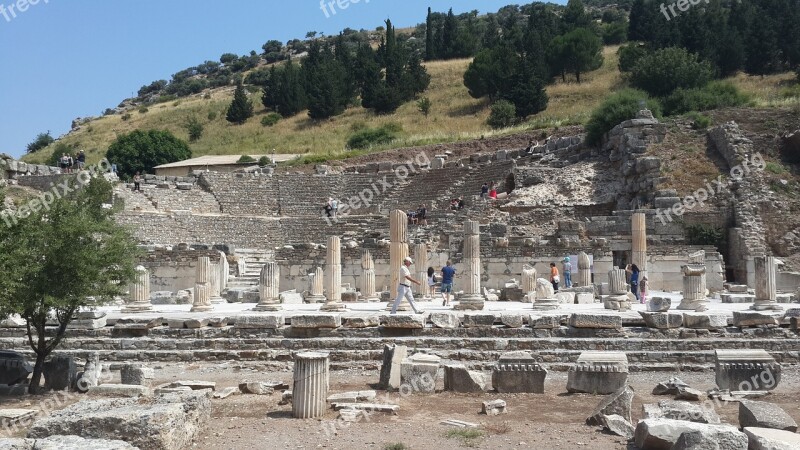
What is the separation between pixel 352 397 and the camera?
11656 mm

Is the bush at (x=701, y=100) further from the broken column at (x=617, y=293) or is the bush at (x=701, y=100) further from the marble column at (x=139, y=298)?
the marble column at (x=139, y=298)

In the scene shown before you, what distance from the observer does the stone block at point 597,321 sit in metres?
15.0

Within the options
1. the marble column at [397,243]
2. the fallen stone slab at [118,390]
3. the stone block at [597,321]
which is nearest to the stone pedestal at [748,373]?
the stone block at [597,321]

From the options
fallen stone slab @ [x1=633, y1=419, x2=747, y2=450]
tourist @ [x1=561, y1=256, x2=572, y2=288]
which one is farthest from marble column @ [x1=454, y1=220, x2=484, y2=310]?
fallen stone slab @ [x1=633, y1=419, x2=747, y2=450]

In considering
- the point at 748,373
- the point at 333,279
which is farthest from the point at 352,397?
the point at 333,279

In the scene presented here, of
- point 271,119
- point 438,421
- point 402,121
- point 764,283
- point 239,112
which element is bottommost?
point 438,421

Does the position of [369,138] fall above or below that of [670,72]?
below

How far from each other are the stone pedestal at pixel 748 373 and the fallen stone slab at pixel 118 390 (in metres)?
8.49

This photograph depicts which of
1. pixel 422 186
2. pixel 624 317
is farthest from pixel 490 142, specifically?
pixel 624 317

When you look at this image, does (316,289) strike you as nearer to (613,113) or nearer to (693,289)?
(693,289)

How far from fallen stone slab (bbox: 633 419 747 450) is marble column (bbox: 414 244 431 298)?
47.5 feet

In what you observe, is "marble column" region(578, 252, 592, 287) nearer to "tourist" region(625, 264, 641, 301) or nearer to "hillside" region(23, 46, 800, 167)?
"tourist" region(625, 264, 641, 301)

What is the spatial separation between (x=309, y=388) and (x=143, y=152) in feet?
163

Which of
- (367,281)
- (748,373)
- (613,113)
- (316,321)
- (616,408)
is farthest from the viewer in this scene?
(613,113)
